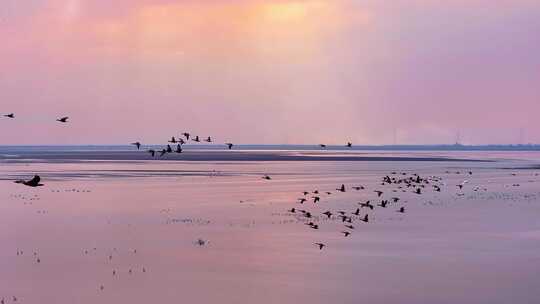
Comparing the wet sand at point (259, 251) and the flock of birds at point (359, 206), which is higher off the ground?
the flock of birds at point (359, 206)

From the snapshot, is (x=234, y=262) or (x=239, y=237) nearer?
(x=234, y=262)

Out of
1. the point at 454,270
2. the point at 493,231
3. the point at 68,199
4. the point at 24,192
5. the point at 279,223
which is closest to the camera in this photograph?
the point at 454,270

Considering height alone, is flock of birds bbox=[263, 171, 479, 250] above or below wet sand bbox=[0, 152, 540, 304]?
above

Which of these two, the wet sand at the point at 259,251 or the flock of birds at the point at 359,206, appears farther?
the flock of birds at the point at 359,206

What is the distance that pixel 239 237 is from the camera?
40781mm

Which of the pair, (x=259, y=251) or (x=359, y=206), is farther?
(x=359, y=206)

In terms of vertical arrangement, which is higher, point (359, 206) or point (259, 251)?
point (359, 206)

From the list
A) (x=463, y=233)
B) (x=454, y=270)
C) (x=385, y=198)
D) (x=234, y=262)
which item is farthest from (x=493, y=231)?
(x=385, y=198)

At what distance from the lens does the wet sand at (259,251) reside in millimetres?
28000

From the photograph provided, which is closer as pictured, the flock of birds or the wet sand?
the wet sand

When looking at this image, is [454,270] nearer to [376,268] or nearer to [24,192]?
[376,268]

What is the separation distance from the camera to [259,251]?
1432 inches

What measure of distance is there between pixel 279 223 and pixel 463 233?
9.78 m

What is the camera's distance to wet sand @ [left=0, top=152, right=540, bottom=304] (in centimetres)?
2800
